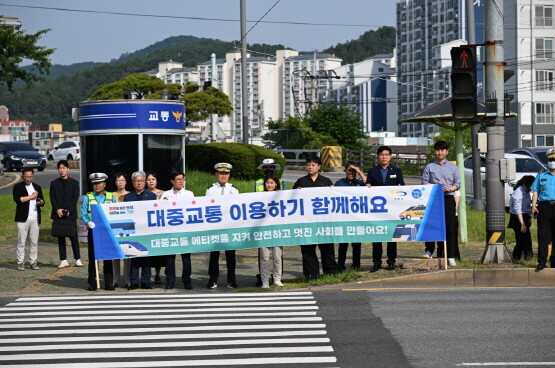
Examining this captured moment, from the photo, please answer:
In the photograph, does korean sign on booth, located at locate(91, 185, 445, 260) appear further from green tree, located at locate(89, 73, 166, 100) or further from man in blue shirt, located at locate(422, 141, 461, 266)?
green tree, located at locate(89, 73, 166, 100)

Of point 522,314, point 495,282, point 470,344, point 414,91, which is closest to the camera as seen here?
point 470,344

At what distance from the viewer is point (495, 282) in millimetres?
14352

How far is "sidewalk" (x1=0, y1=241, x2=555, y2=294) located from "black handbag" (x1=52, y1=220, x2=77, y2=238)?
0.63 metres

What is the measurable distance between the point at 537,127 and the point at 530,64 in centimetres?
577

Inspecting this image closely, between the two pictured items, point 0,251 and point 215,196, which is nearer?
point 215,196

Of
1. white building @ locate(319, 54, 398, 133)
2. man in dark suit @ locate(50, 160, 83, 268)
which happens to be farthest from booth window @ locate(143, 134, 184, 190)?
white building @ locate(319, 54, 398, 133)

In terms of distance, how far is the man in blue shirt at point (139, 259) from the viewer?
48.3ft

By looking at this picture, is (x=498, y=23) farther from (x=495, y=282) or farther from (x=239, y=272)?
(x=239, y=272)

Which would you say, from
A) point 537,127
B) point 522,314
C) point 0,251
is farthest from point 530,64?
point 522,314

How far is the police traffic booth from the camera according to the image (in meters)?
19.2

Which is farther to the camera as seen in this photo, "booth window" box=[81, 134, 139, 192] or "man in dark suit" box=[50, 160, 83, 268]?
"booth window" box=[81, 134, 139, 192]

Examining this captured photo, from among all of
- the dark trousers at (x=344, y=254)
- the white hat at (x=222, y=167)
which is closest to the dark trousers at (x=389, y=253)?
the dark trousers at (x=344, y=254)

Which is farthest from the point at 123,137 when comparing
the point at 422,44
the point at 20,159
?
the point at 422,44

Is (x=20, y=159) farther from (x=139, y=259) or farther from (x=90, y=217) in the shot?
→ (x=139, y=259)
